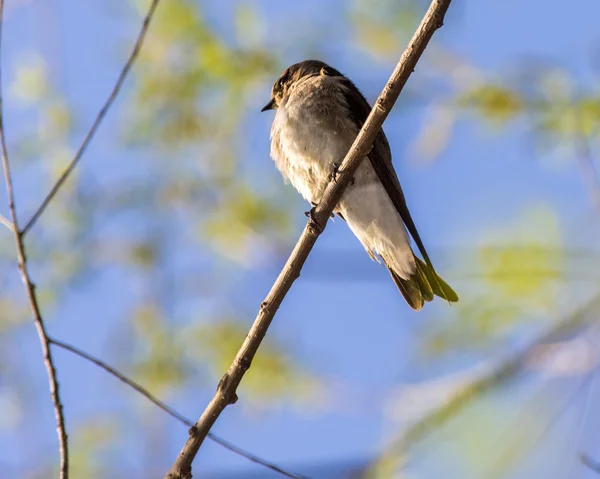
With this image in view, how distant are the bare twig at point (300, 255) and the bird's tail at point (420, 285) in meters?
1.28

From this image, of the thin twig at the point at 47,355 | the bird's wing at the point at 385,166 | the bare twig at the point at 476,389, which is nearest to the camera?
the thin twig at the point at 47,355

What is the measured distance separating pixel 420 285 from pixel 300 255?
59.4 inches

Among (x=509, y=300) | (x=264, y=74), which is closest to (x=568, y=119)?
(x=509, y=300)

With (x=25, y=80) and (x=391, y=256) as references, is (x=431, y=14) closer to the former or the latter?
(x=391, y=256)

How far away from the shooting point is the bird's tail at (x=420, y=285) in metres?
4.59

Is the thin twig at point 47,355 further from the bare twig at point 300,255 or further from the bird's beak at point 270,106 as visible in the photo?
the bird's beak at point 270,106

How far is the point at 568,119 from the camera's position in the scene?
5379 mm

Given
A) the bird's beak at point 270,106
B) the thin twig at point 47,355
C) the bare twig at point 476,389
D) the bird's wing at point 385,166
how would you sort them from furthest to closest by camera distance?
the bird's beak at point 270,106
the bird's wing at point 385,166
the bare twig at point 476,389
the thin twig at point 47,355

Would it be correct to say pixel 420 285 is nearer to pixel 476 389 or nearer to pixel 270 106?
pixel 476 389

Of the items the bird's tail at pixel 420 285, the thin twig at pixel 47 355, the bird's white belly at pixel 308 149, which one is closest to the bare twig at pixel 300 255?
the thin twig at pixel 47 355

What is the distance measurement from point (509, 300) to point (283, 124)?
1.68m

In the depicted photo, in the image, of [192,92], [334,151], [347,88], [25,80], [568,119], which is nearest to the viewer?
[334,151]

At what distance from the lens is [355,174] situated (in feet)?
15.5

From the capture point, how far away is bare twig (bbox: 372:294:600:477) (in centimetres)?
363
